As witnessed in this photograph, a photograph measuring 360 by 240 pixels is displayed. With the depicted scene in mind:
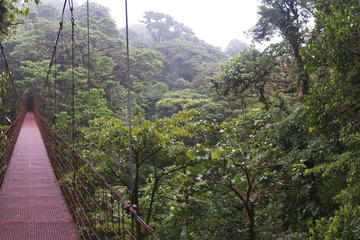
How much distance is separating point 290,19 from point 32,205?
490 cm

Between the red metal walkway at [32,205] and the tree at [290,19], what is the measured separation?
13.3ft

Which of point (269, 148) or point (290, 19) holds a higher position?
point (290, 19)

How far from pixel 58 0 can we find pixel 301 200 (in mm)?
31891

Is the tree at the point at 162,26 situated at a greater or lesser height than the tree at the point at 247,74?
greater

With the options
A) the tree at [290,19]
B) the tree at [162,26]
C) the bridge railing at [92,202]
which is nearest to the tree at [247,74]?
the tree at [290,19]

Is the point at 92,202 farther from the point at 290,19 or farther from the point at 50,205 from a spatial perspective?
the point at 290,19

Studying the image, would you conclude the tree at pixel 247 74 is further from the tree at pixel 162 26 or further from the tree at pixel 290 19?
the tree at pixel 162 26

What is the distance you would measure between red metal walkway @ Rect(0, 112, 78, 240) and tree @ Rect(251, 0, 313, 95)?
13.3ft

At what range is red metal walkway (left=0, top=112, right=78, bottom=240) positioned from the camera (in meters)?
1.98

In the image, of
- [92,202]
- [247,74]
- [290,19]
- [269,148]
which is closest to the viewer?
[92,202]

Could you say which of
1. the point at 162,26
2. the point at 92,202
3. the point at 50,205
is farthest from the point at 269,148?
the point at 162,26

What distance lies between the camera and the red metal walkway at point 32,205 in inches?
77.8

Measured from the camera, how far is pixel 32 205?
246 cm

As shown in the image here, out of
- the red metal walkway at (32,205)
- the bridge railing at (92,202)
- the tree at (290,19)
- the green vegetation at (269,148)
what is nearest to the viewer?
the bridge railing at (92,202)
